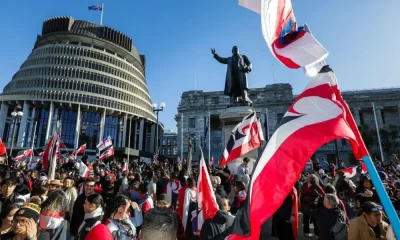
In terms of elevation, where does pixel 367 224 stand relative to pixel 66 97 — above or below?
below

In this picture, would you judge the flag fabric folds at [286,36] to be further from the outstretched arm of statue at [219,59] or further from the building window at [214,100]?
the building window at [214,100]

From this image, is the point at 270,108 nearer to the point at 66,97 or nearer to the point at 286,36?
the point at 66,97

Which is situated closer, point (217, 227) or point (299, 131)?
point (299, 131)

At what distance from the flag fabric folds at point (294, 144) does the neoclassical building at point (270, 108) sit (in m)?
57.3

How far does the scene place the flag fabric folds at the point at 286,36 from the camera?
280cm

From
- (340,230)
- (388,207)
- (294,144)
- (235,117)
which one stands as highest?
(235,117)

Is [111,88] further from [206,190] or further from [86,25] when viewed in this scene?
[206,190]

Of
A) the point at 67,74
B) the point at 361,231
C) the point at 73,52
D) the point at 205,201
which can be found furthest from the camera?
the point at 73,52

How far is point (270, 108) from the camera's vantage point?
210ft

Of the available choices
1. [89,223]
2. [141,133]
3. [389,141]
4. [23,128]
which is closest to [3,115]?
[23,128]

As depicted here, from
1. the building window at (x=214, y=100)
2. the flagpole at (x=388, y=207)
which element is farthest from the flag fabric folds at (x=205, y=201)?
the building window at (x=214, y=100)

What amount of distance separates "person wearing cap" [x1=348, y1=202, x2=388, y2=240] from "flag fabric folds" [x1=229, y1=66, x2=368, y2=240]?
2.08 metres

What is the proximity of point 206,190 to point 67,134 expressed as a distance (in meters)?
66.3

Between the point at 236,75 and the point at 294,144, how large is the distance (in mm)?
10978
